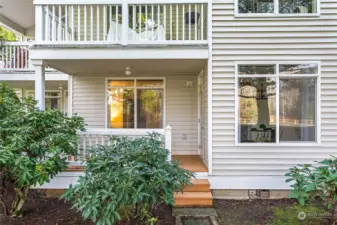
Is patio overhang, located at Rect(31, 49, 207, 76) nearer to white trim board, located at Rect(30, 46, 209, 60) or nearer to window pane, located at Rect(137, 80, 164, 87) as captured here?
white trim board, located at Rect(30, 46, 209, 60)

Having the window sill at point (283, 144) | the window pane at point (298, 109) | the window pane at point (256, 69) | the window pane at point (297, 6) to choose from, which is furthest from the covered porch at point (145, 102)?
the window pane at point (297, 6)

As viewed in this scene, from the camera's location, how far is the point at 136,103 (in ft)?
25.0

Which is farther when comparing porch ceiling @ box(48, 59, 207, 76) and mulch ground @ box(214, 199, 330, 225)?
porch ceiling @ box(48, 59, 207, 76)

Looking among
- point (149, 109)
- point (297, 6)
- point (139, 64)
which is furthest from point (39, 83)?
point (297, 6)

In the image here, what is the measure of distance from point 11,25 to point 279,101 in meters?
10.0

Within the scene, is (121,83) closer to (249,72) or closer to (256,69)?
(249,72)

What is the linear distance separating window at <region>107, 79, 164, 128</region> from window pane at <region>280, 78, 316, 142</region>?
11.3ft

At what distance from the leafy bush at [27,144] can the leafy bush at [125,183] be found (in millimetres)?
722

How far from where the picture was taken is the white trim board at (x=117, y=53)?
17.5 ft

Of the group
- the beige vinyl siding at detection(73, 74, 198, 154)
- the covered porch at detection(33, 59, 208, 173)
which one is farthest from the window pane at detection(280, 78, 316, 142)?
the beige vinyl siding at detection(73, 74, 198, 154)

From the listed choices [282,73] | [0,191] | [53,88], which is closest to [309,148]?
[282,73]

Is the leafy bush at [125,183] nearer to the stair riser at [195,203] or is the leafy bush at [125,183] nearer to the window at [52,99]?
the stair riser at [195,203]

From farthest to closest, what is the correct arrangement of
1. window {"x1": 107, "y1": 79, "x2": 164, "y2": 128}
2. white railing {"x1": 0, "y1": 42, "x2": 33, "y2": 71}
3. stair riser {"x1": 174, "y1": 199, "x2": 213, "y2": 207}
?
white railing {"x1": 0, "y1": 42, "x2": 33, "y2": 71}
window {"x1": 107, "y1": 79, "x2": 164, "y2": 128}
stair riser {"x1": 174, "y1": 199, "x2": 213, "y2": 207}

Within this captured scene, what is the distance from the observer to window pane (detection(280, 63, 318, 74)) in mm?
5352
